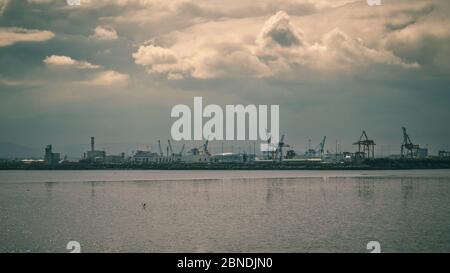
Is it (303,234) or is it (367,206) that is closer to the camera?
(303,234)

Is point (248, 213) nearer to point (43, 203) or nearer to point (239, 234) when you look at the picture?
point (239, 234)

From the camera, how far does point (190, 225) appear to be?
40.2 metres

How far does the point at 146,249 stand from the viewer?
1204 inches

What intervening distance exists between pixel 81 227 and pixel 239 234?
39.2 ft

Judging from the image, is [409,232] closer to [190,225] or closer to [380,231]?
[380,231]

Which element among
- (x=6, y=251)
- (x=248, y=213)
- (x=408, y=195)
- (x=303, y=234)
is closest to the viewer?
(x=6, y=251)

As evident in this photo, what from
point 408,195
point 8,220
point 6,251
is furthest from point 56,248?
point 408,195

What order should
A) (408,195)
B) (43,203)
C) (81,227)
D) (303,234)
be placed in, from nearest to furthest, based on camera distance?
(303,234), (81,227), (43,203), (408,195)

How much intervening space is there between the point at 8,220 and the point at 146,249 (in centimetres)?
1820

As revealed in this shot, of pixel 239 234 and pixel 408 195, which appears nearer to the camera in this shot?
pixel 239 234

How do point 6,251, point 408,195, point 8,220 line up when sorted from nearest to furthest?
point 6,251, point 8,220, point 408,195

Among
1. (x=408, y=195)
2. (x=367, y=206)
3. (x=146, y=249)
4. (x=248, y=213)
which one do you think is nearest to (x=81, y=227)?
(x=146, y=249)

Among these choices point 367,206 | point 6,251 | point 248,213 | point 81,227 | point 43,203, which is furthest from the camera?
point 43,203

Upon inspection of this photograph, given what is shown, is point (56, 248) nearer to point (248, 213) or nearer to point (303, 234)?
point (303, 234)
